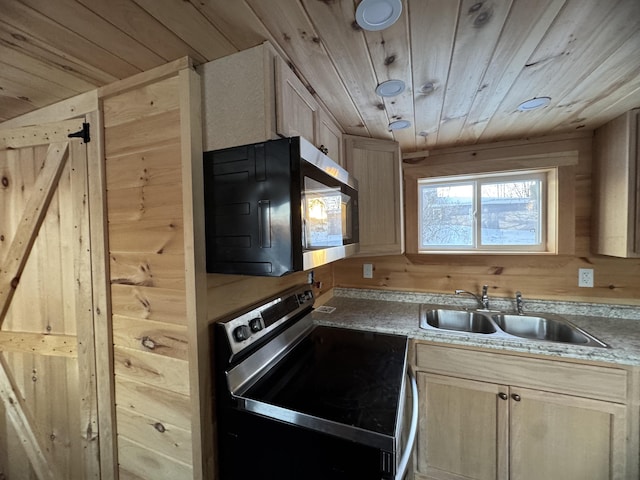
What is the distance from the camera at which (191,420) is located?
999 millimetres

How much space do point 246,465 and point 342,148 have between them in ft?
5.52

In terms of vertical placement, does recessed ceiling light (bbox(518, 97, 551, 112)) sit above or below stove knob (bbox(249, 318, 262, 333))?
above

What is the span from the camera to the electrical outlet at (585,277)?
1769mm

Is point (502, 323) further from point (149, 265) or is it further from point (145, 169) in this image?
point (145, 169)

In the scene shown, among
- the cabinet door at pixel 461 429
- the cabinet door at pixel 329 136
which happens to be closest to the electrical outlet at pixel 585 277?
the cabinet door at pixel 461 429

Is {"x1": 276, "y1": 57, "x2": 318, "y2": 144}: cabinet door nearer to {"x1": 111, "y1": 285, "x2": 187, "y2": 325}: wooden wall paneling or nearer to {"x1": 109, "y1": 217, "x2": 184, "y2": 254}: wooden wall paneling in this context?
{"x1": 109, "y1": 217, "x2": 184, "y2": 254}: wooden wall paneling

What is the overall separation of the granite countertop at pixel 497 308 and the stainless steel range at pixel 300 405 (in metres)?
0.33

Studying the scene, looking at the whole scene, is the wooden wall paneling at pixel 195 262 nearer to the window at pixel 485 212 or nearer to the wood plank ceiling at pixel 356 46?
the wood plank ceiling at pixel 356 46

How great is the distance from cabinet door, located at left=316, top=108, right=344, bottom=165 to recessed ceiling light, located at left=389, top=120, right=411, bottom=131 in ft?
1.06

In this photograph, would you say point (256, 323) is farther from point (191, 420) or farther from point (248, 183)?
point (248, 183)

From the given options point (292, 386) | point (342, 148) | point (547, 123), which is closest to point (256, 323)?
point (292, 386)

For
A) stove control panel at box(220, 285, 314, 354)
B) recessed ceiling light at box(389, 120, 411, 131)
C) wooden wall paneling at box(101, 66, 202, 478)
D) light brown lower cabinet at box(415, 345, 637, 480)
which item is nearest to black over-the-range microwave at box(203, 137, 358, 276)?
wooden wall paneling at box(101, 66, 202, 478)

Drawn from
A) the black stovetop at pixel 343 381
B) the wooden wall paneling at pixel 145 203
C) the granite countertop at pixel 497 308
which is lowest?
the black stovetop at pixel 343 381

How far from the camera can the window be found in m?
1.96
